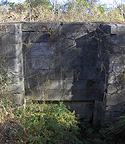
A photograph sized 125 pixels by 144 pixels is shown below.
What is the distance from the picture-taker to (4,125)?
323 centimetres

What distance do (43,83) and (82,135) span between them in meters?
1.60

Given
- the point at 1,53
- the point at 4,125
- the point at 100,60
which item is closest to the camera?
the point at 4,125

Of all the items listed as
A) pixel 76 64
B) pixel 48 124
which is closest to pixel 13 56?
pixel 76 64

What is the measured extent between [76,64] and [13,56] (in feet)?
5.06

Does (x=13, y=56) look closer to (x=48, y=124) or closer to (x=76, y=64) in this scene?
(x=76, y=64)

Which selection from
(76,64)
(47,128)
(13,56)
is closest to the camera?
(47,128)

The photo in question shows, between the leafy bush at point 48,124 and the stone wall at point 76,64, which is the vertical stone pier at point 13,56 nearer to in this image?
the stone wall at point 76,64

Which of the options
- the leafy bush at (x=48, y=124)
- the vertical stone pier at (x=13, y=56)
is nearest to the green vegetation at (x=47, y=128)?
the leafy bush at (x=48, y=124)

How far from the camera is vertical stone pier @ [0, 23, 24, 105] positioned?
3.65 metres

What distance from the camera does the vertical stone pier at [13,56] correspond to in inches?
144

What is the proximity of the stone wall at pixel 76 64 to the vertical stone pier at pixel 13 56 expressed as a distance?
7 centimetres

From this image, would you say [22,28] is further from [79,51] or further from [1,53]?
[79,51]

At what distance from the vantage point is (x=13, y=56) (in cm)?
372

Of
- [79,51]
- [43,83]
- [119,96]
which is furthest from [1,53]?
[119,96]
